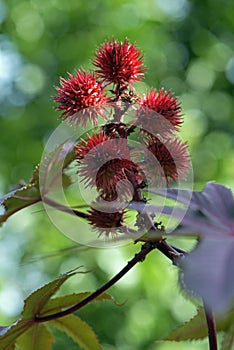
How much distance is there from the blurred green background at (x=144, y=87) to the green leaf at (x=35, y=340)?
1407mm

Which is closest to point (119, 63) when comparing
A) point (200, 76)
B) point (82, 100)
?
point (82, 100)

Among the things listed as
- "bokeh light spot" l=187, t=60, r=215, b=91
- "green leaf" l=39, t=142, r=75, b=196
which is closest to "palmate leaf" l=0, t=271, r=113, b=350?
"green leaf" l=39, t=142, r=75, b=196

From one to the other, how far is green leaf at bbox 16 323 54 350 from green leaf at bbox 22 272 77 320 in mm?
36

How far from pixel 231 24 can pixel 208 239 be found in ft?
11.4

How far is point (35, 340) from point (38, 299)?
2.9 inches

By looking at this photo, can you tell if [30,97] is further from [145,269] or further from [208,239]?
[208,239]

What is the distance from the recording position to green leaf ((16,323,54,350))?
58 centimetres

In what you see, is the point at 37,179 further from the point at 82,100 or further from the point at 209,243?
the point at 209,243

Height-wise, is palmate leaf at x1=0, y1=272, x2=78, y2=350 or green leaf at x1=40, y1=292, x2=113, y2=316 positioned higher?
green leaf at x1=40, y1=292, x2=113, y2=316

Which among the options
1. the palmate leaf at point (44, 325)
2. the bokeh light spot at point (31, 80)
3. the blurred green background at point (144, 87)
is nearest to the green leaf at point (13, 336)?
the palmate leaf at point (44, 325)

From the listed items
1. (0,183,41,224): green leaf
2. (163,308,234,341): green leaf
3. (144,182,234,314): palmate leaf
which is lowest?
(144,182,234,314): palmate leaf

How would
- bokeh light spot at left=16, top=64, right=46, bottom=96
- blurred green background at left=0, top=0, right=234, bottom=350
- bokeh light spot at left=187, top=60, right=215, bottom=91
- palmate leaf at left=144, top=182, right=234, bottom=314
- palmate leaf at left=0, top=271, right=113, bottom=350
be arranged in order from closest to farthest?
palmate leaf at left=144, top=182, right=234, bottom=314, palmate leaf at left=0, top=271, right=113, bottom=350, blurred green background at left=0, top=0, right=234, bottom=350, bokeh light spot at left=16, top=64, right=46, bottom=96, bokeh light spot at left=187, top=60, right=215, bottom=91

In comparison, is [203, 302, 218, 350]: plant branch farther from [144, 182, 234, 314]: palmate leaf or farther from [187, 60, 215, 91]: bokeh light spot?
[187, 60, 215, 91]: bokeh light spot

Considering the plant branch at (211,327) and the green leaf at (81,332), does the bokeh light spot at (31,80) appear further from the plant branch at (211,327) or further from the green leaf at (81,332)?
the plant branch at (211,327)
